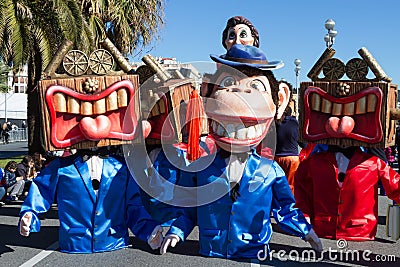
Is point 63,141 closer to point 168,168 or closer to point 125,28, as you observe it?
point 168,168

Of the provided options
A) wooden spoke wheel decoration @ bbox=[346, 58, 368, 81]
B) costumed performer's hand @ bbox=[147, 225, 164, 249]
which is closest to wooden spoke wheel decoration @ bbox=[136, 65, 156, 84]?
costumed performer's hand @ bbox=[147, 225, 164, 249]

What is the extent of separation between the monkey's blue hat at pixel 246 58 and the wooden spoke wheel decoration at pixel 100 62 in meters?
0.90

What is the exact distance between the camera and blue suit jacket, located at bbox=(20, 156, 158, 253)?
4.71 m

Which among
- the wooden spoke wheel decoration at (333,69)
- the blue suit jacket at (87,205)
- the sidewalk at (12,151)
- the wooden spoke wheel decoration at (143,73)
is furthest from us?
the sidewalk at (12,151)

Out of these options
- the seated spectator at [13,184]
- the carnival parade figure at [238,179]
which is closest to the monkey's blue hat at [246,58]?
the carnival parade figure at [238,179]

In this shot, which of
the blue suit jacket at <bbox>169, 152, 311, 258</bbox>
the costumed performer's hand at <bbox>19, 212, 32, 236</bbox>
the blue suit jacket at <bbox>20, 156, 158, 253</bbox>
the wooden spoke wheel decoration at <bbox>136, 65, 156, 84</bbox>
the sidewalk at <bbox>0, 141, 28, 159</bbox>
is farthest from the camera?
the sidewalk at <bbox>0, 141, 28, 159</bbox>

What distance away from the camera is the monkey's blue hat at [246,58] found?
14.9 feet

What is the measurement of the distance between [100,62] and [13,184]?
507cm

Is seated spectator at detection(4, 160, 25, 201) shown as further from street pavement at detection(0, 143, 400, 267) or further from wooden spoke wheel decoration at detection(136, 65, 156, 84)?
wooden spoke wheel decoration at detection(136, 65, 156, 84)

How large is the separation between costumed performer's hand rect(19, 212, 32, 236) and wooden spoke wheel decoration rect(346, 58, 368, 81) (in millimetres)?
3200

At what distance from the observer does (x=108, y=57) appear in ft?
15.8

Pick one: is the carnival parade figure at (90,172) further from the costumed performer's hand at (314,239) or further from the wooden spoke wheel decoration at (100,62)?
the costumed performer's hand at (314,239)

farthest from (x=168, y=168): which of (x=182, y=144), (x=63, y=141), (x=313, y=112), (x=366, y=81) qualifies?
(x=366, y=81)

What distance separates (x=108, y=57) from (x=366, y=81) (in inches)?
94.5
